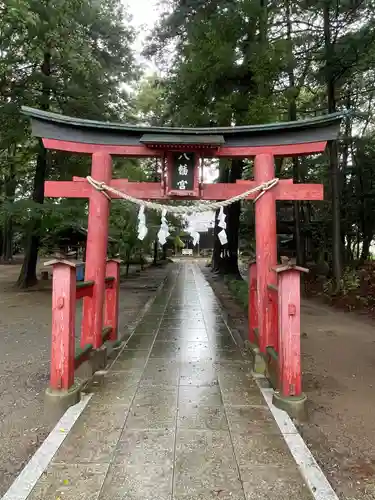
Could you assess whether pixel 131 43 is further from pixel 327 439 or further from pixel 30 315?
pixel 327 439

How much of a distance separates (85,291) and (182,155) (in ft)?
7.87

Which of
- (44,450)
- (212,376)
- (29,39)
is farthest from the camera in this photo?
(29,39)

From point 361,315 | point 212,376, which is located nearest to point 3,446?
point 212,376

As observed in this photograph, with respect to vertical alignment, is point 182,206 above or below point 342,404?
above

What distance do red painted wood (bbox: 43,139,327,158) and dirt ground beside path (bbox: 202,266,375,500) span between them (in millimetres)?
3265

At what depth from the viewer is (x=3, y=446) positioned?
3227mm

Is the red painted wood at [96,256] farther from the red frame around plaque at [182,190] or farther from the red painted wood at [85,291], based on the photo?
the red frame around plaque at [182,190]

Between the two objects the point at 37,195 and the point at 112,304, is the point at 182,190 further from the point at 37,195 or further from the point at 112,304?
the point at 37,195

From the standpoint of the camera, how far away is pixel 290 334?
12.4 feet

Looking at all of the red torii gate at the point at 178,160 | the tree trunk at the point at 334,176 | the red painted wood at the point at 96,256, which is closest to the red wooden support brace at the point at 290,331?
the red torii gate at the point at 178,160

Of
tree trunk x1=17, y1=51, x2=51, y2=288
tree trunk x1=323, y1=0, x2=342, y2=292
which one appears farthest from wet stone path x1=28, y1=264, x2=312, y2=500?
tree trunk x1=17, y1=51, x2=51, y2=288

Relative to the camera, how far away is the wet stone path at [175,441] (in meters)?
2.54

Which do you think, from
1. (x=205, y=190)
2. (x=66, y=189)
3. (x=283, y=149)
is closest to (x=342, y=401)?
(x=205, y=190)

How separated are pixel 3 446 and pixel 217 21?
1051 cm
